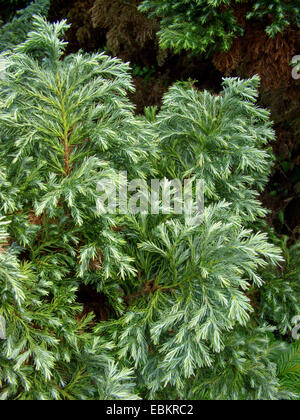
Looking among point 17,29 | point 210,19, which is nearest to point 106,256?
point 210,19

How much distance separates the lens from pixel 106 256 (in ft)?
6.20

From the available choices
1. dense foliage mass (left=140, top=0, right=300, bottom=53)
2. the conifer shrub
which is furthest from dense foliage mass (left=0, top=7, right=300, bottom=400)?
the conifer shrub

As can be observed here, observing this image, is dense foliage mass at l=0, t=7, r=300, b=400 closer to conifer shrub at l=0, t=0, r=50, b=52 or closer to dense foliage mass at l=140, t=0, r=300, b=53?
dense foliage mass at l=140, t=0, r=300, b=53

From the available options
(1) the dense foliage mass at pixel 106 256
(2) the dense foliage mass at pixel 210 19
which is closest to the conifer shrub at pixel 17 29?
(2) the dense foliage mass at pixel 210 19

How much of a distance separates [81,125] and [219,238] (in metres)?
0.89

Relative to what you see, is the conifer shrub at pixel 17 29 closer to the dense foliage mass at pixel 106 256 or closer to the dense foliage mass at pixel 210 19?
the dense foliage mass at pixel 210 19

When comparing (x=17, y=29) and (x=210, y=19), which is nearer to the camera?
(x=210, y=19)

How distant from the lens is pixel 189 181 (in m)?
2.18

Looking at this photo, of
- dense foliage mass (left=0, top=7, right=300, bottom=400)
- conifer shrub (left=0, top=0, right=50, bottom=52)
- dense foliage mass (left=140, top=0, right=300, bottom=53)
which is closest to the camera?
dense foliage mass (left=0, top=7, right=300, bottom=400)

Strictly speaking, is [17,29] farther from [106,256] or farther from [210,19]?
[106,256]

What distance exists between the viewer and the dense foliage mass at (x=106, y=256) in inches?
71.4

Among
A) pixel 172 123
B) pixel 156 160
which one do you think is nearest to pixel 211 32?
pixel 172 123

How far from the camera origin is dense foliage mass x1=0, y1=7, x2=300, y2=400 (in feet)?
5.95

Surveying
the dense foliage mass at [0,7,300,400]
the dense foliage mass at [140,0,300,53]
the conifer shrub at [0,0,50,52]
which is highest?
the conifer shrub at [0,0,50,52]
